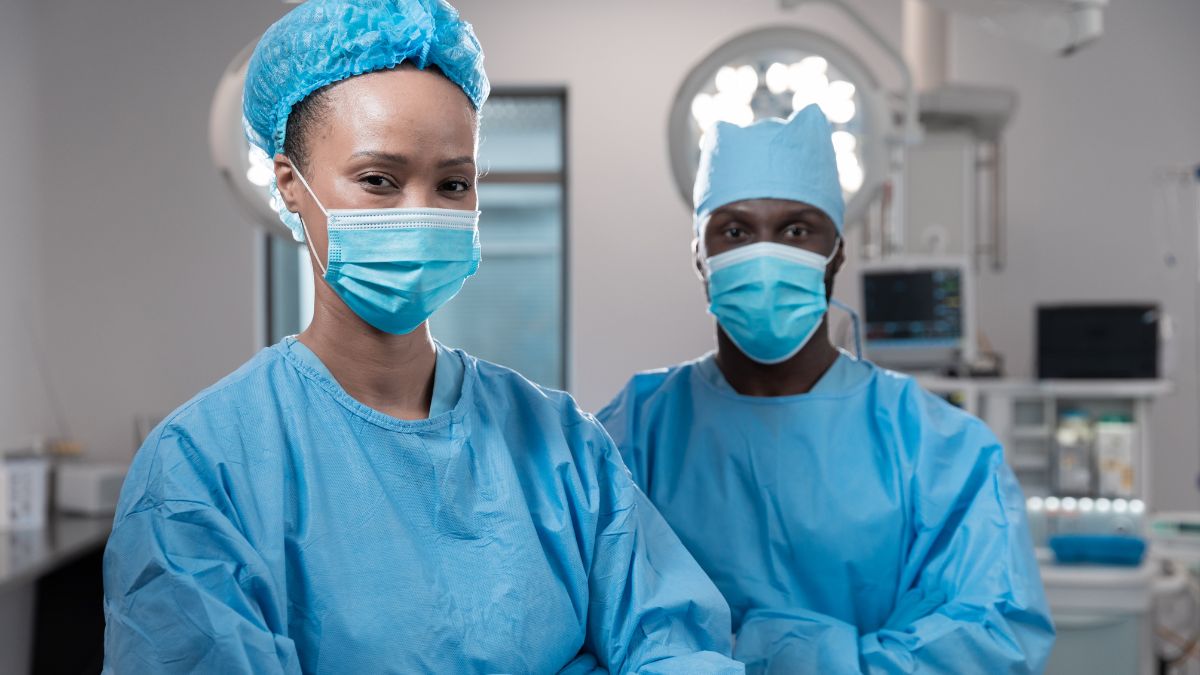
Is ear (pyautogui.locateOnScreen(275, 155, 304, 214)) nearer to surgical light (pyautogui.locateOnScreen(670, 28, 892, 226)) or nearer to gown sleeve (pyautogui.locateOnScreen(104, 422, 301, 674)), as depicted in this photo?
gown sleeve (pyautogui.locateOnScreen(104, 422, 301, 674))

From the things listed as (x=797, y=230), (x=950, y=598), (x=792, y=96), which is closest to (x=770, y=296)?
(x=797, y=230)

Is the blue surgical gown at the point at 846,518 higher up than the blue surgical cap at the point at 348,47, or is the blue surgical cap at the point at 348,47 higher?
the blue surgical cap at the point at 348,47

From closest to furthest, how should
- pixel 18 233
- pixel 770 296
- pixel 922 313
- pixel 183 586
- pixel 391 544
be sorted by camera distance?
1. pixel 183 586
2. pixel 391 544
3. pixel 770 296
4. pixel 922 313
5. pixel 18 233

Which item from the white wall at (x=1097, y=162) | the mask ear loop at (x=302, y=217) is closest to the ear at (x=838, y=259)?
the mask ear loop at (x=302, y=217)

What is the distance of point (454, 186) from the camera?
1.13 meters

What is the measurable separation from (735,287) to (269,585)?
2.79ft

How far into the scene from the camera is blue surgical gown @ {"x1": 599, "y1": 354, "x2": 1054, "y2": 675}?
142cm

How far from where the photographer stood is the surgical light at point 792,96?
245cm

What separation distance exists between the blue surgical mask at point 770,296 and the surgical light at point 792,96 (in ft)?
2.77

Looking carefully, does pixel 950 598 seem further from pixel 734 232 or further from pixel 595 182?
pixel 595 182

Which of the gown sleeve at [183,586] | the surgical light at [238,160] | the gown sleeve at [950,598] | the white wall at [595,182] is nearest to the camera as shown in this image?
the gown sleeve at [183,586]

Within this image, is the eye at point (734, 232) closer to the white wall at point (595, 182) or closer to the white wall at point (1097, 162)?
the white wall at point (595, 182)

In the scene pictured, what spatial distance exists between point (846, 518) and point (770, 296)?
1.04 ft

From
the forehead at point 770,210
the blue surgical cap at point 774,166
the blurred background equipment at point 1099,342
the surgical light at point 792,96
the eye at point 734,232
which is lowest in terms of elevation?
the blurred background equipment at point 1099,342
